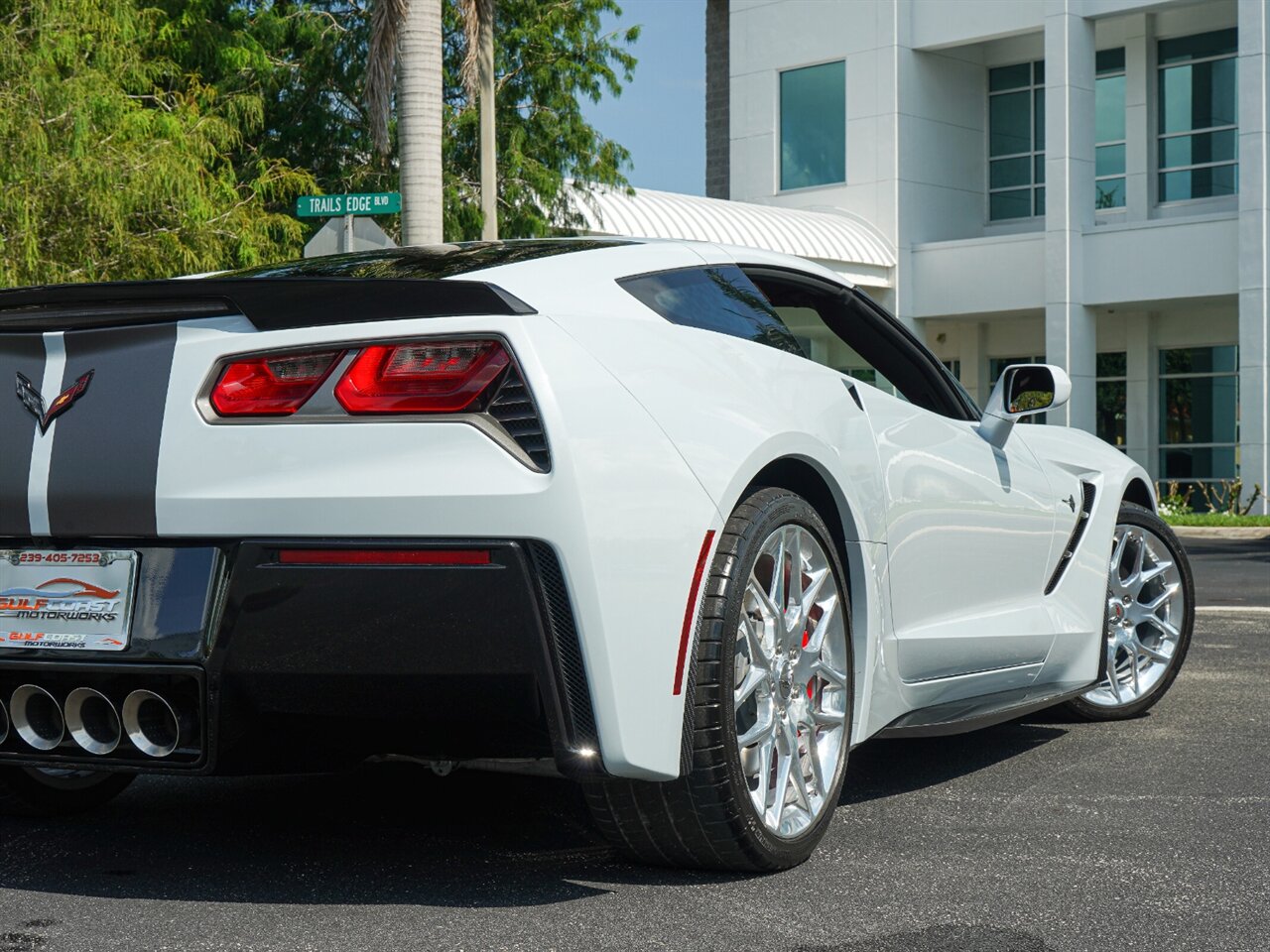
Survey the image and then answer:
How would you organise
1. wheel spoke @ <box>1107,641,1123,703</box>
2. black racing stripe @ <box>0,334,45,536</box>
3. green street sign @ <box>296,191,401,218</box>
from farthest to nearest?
green street sign @ <box>296,191,401,218</box> → wheel spoke @ <box>1107,641,1123,703</box> → black racing stripe @ <box>0,334,45,536</box>

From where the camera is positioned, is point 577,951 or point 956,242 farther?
point 956,242

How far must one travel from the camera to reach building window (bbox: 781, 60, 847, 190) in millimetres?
30734

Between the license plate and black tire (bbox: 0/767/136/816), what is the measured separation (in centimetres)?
107

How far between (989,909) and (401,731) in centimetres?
127

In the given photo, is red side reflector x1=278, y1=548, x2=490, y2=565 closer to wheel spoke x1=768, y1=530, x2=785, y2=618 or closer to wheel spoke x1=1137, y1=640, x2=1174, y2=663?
wheel spoke x1=768, y1=530, x2=785, y2=618

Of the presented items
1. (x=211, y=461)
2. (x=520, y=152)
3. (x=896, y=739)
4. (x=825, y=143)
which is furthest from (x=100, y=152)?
(x=825, y=143)

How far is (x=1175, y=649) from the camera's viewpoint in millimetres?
6184

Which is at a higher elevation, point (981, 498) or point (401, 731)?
point (981, 498)

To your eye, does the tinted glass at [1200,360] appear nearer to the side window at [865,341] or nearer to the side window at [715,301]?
the side window at [865,341]

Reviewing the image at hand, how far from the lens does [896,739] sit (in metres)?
5.84

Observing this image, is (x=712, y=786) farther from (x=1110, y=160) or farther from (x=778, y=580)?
(x=1110, y=160)

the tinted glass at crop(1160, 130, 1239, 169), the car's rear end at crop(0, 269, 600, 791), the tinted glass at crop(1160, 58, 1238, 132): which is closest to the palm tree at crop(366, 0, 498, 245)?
the car's rear end at crop(0, 269, 600, 791)

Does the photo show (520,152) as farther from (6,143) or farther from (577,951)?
(577,951)

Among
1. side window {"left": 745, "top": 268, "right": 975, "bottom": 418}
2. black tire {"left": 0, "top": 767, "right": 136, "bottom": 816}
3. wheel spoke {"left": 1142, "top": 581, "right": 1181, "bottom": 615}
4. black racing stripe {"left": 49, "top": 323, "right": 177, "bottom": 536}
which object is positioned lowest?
black tire {"left": 0, "top": 767, "right": 136, "bottom": 816}
